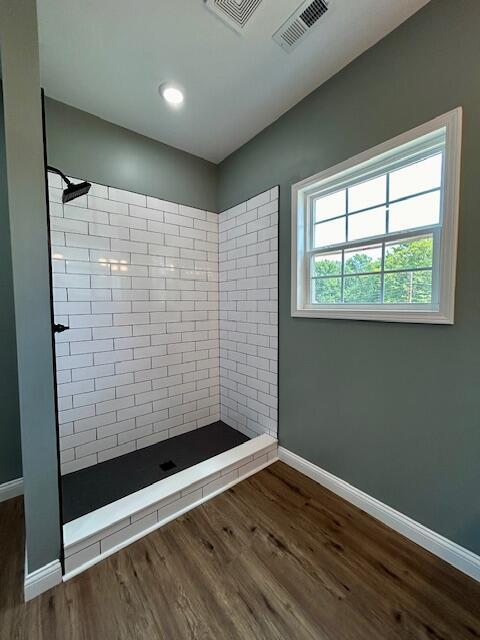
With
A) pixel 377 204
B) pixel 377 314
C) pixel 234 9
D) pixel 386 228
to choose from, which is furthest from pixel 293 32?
pixel 377 314

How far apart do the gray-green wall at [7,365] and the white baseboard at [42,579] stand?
855mm

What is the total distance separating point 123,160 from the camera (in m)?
2.12

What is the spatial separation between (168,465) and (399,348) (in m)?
1.89

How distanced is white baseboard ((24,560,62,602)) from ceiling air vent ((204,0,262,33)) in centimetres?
279

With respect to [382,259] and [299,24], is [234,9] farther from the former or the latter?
[382,259]

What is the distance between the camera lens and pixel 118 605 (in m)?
1.13

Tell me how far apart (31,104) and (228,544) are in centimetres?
233

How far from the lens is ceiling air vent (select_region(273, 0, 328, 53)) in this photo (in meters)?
1.27

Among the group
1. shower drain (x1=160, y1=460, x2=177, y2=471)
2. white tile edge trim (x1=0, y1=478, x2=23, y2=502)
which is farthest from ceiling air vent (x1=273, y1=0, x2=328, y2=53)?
white tile edge trim (x1=0, y1=478, x2=23, y2=502)

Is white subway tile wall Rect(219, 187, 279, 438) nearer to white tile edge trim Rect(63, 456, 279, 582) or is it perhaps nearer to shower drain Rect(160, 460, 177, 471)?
white tile edge trim Rect(63, 456, 279, 582)

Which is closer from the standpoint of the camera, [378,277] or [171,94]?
[378,277]

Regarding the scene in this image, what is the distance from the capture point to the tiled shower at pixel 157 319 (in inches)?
77.0

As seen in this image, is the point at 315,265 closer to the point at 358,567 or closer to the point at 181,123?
the point at 181,123

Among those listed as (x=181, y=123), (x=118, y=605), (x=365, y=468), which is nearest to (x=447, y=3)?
(x=181, y=123)
